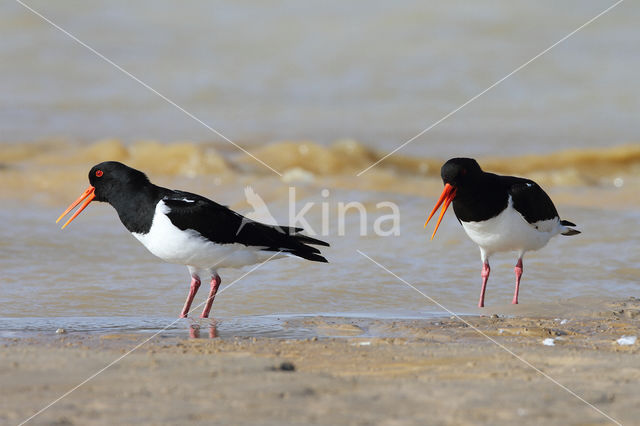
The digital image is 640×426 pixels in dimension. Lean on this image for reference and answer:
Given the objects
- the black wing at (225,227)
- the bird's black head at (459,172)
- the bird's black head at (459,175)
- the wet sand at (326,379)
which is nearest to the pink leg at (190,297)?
the black wing at (225,227)

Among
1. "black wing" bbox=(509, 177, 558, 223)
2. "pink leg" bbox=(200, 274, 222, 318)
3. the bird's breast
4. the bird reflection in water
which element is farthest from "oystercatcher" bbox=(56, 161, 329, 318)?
"black wing" bbox=(509, 177, 558, 223)

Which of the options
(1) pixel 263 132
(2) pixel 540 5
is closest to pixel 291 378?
(1) pixel 263 132

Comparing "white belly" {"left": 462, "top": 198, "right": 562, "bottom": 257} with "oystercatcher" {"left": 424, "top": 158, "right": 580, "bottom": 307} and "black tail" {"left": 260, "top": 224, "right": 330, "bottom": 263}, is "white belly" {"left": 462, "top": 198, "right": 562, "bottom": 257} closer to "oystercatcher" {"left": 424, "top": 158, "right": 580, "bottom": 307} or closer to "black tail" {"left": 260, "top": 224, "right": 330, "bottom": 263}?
"oystercatcher" {"left": 424, "top": 158, "right": 580, "bottom": 307}

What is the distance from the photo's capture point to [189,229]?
5465mm

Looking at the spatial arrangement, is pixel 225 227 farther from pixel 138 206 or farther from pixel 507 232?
pixel 507 232

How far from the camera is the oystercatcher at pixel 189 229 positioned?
215 inches

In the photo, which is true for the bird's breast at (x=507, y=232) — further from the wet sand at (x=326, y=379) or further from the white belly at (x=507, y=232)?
the wet sand at (x=326, y=379)

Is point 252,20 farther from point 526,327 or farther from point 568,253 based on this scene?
point 526,327

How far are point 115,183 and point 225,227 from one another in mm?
773

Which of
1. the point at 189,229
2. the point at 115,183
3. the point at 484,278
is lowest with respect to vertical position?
the point at 484,278

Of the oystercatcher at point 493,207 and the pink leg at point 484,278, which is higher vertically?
the oystercatcher at point 493,207

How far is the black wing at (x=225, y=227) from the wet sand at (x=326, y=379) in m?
1.09

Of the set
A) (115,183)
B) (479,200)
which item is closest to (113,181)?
(115,183)

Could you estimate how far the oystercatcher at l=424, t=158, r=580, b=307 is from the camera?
231 inches
